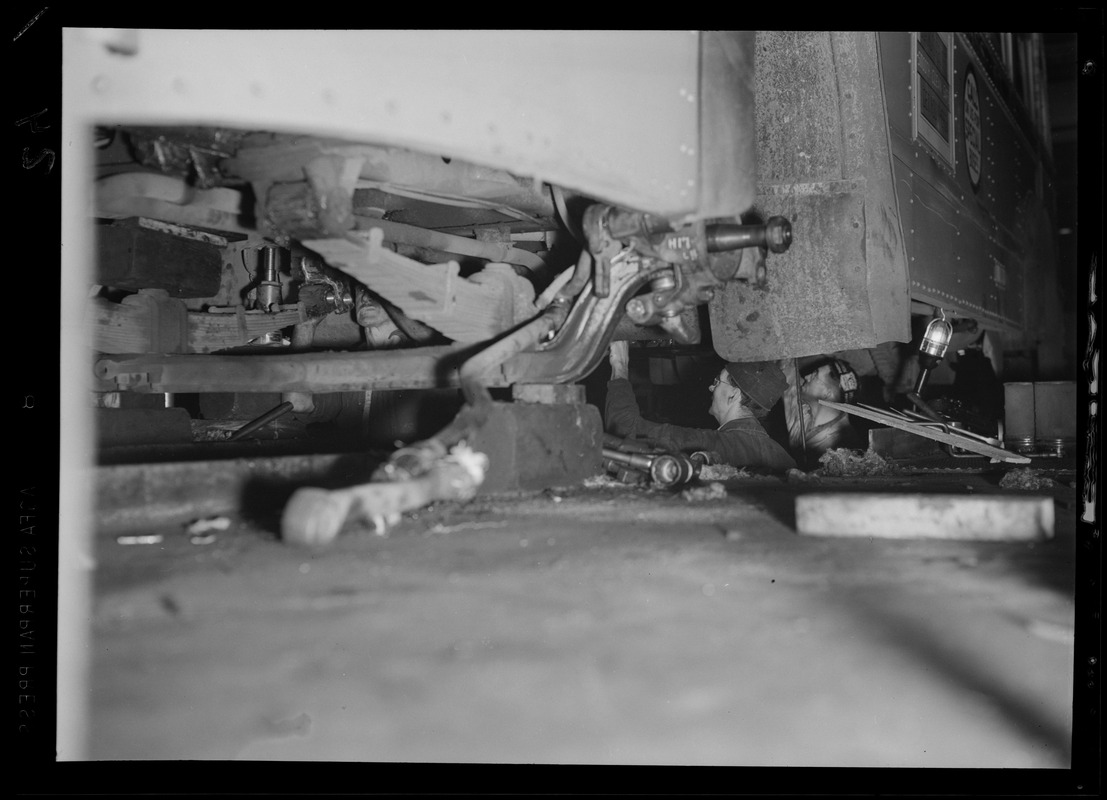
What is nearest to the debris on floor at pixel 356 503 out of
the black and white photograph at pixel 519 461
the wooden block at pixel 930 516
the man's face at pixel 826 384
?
the black and white photograph at pixel 519 461

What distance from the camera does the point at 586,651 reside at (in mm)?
1130

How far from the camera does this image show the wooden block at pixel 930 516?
5.29ft

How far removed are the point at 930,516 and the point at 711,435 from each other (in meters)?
2.40

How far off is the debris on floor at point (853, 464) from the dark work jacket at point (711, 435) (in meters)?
0.29

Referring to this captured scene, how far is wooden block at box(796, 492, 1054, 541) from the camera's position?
161cm

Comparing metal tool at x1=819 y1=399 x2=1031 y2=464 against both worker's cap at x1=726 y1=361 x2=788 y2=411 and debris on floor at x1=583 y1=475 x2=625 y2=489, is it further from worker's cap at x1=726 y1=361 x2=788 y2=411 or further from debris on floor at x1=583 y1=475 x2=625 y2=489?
debris on floor at x1=583 y1=475 x2=625 y2=489

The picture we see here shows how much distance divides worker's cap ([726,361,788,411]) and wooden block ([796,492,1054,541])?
8.31ft

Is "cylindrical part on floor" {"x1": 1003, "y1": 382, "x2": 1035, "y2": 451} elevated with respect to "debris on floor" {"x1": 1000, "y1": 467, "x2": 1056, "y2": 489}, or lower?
elevated

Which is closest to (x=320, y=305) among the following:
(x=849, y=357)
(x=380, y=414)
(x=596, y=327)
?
(x=380, y=414)

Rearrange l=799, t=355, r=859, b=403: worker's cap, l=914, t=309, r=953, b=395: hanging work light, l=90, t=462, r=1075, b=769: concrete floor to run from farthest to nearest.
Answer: l=799, t=355, r=859, b=403: worker's cap < l=914, t=309, r=953, b=395: hanging work light < l=90, t=462, r=1075, b=769: concrete floor

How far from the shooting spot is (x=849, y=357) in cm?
477

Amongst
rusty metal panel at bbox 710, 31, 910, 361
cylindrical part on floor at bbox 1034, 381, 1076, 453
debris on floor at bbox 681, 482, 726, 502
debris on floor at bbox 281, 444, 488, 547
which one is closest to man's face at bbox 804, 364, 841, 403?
cylindrical part on floor at bbox 1034, 381, 1076, 453

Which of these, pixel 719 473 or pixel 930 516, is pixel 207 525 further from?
pixel 719 473

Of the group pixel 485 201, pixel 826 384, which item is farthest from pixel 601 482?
pixel 826 384
